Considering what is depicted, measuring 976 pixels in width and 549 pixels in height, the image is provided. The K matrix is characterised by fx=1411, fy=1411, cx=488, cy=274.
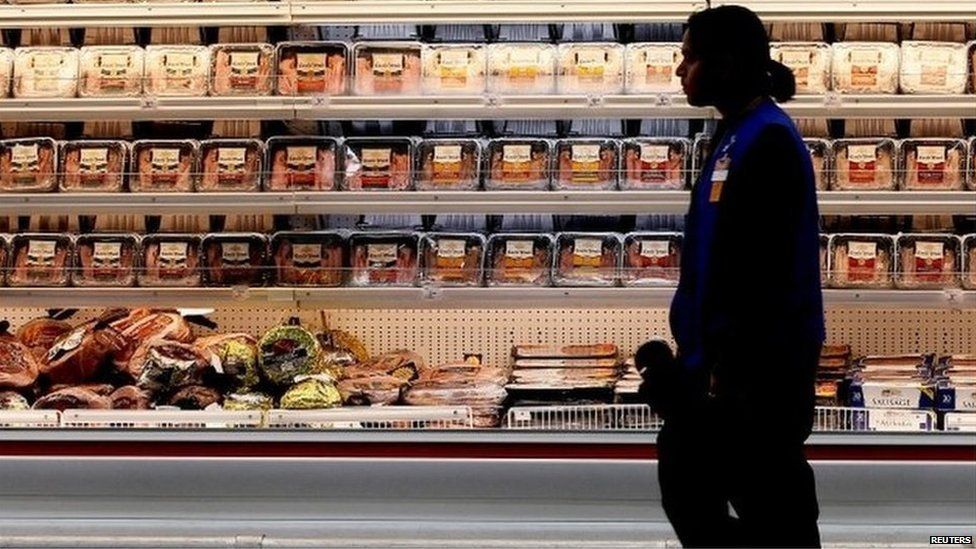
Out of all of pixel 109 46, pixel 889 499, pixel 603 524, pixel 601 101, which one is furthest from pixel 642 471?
pixel 109 46

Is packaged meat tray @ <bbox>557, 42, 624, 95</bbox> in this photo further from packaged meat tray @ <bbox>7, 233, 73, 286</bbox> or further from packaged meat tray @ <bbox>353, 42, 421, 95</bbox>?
packaged meat tray @ <bbox>7, 233, 73, 286</bbox>

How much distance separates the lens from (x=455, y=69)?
15.1ft

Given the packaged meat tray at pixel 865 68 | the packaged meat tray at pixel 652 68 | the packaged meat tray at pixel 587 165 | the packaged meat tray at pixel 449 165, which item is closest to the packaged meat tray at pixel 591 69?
the packaged meat tray at pixel 652 68

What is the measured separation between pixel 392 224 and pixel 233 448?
1.07 meters

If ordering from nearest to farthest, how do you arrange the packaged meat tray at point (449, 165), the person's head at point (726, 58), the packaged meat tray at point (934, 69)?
the person's head at point (726, 58), the packaged meat tray at point (934, 69), the packaged meat tray at point (449, 165)

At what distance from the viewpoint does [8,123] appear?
4930 mm

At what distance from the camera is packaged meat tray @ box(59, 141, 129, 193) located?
4641 mm

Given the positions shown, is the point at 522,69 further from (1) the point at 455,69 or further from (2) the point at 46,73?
(2) the point at 46,73

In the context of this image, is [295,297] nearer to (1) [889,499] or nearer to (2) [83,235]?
(2) [83,235]

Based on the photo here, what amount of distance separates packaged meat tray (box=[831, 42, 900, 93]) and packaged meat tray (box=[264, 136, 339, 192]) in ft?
5.39

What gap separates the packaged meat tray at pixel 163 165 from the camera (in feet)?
15.2

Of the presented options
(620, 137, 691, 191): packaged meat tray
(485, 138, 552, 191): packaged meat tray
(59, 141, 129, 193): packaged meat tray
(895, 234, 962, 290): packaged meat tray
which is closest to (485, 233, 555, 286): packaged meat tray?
(485, 138, 552, 191): packaged meat tray

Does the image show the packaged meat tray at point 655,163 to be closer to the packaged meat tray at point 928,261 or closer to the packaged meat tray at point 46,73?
the packaged meat tray at point 928,261

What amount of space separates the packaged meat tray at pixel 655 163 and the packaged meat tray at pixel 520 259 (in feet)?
1.10
